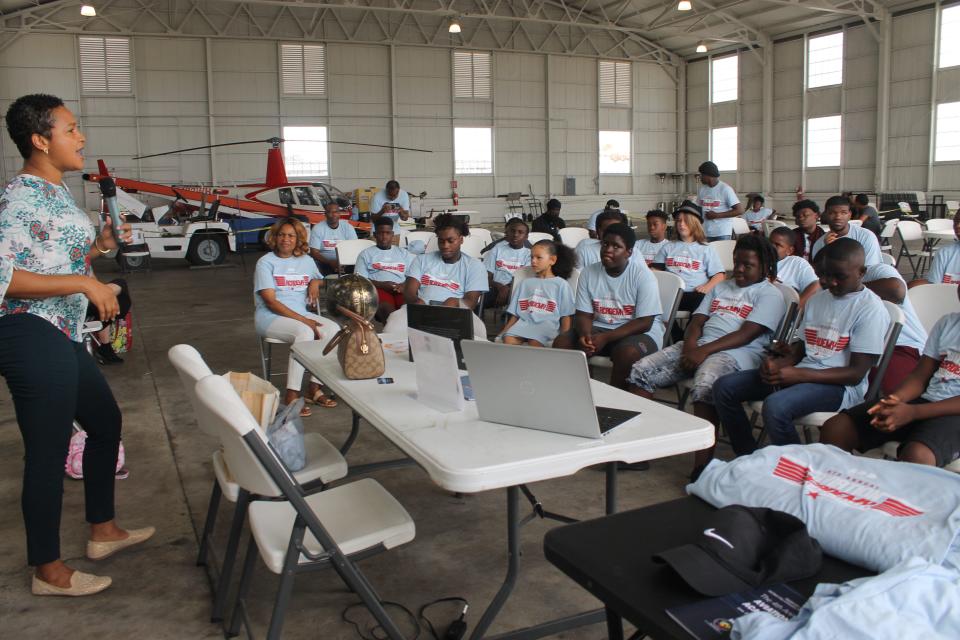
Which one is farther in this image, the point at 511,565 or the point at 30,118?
the point at 30,118

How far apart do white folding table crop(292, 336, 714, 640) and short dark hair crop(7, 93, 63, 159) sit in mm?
1181

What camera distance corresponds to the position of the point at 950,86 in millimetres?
15914

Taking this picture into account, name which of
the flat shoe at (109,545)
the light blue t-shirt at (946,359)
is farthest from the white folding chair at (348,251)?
the light blue t-shirt at (946,359)

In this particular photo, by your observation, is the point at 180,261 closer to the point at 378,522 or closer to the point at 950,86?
the point at 378,522

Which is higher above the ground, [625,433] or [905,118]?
[905,118]

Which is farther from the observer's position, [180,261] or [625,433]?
[180,261]

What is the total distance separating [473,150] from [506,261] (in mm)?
15182

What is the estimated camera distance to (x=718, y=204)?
880 centimetres

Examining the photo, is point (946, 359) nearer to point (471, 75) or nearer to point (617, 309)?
point (617, 309)

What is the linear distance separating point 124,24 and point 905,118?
16.9 meters

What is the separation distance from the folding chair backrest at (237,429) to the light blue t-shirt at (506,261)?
4.45 meters

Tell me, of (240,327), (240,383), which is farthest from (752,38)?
(240,383)

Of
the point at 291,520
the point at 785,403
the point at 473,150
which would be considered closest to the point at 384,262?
the point at 785,403

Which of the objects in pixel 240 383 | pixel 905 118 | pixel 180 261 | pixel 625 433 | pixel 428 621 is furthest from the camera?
pixel 905 118
